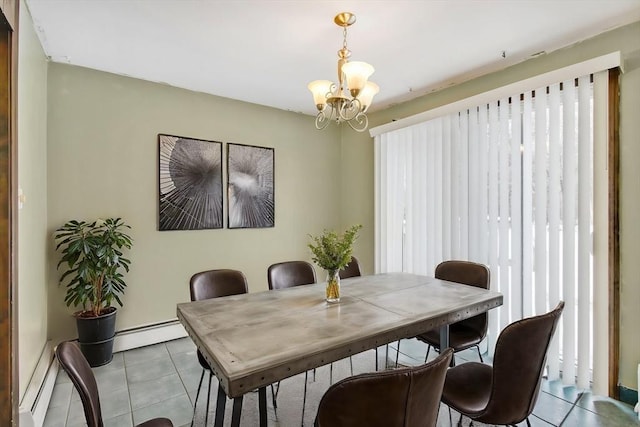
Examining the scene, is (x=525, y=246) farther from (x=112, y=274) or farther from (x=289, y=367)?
(x=112, y=274)

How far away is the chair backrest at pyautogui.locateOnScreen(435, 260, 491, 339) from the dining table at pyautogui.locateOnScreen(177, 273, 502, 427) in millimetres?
194

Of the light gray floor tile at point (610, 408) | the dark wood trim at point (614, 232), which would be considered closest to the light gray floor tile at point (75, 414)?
the light gray floor tile at point (610, 408)

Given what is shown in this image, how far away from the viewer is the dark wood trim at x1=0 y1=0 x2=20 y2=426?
4.62ft

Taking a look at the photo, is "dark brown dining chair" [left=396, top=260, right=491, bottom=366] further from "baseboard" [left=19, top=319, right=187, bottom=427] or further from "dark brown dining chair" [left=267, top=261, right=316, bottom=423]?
"baseboard" [left=19, top=319, right=187, bottom=427]

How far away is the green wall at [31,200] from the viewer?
75.9 inches

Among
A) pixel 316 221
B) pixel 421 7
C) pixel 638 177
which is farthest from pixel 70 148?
pixel 638 177

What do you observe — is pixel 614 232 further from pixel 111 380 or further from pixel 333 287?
pixel 111 380

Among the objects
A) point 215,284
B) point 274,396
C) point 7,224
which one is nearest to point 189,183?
point 215,284

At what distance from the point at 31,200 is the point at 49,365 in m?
1.38

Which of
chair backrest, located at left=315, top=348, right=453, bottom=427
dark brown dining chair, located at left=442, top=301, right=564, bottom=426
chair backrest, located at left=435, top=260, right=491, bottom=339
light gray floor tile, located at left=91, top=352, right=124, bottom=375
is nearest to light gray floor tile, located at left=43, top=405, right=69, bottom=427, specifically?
light gray floor tile, located at left=91, top=352, right=124, bottom=375

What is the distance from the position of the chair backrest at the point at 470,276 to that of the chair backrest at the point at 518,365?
3.19ft

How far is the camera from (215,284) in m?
2.36

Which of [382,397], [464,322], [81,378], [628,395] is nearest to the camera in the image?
[382,397]

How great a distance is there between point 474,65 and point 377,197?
5.70 ft
